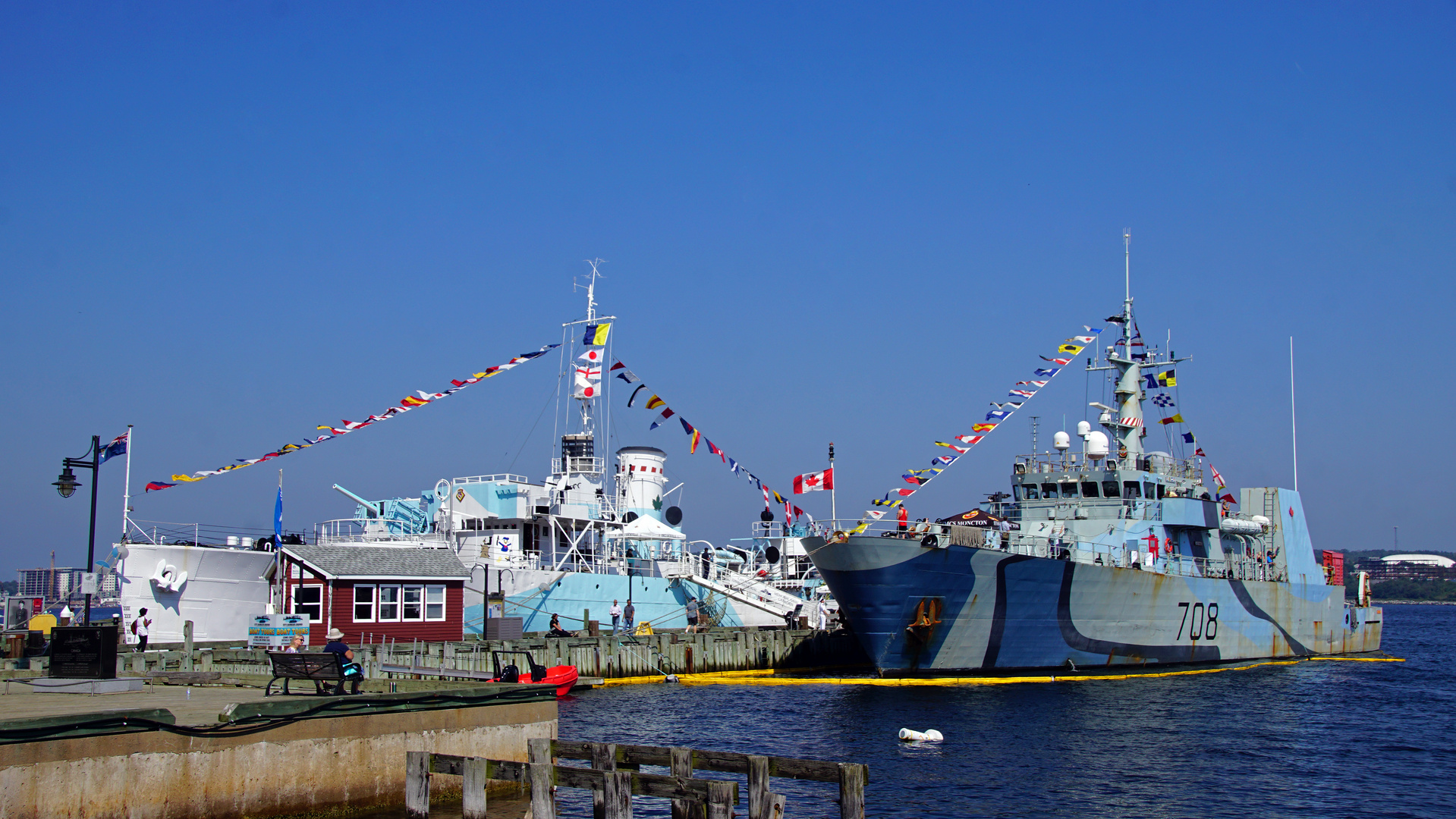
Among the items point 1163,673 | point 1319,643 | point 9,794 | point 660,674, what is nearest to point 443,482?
point 660,674

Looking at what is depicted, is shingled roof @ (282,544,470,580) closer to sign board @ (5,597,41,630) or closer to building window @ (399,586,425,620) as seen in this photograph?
building window @ (399,586,425,620)

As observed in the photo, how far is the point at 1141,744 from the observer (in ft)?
78.5

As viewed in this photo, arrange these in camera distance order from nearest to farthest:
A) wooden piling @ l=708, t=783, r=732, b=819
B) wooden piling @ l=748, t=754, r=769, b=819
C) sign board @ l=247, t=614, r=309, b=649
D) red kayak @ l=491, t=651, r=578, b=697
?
wooden piling @ l=708, t=783, r=732, b=819, wooden piling @ l=748, t=754, r=769, b=819, sign board @ l=247, t=614, r=309, b=649, red kayak @ l=491, t=651, r=578, b=697

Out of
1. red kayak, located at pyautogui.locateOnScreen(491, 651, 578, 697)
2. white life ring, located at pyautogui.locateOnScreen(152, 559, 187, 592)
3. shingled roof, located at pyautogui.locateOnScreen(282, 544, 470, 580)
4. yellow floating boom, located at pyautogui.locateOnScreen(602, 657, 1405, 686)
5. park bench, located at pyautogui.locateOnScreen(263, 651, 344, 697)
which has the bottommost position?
yellow floating boom, located at pyautogui.locateOnScreen(602, 657, 1405, 686)

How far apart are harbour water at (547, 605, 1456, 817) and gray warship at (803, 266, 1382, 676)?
1.47 m

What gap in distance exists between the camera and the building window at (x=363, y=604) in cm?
3134

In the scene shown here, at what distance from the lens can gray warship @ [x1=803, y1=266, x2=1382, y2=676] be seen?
31.7 m

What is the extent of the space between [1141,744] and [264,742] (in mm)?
17726

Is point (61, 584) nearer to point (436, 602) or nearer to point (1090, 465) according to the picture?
point (436, 602)

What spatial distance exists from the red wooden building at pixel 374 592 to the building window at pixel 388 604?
0.07 feet

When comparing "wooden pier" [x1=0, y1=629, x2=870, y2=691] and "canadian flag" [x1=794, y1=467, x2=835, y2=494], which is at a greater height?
"canadian flag" [x1=794, y1=467, x2=835, y2=494]

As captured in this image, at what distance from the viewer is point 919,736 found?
2372 centimetres

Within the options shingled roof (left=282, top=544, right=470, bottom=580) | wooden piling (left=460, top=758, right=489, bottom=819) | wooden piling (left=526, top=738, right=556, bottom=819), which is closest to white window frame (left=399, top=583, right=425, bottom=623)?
shingled roof (left=282, top=544, right=470, bottom=580)

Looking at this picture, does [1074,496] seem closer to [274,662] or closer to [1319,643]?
[1319,643]
